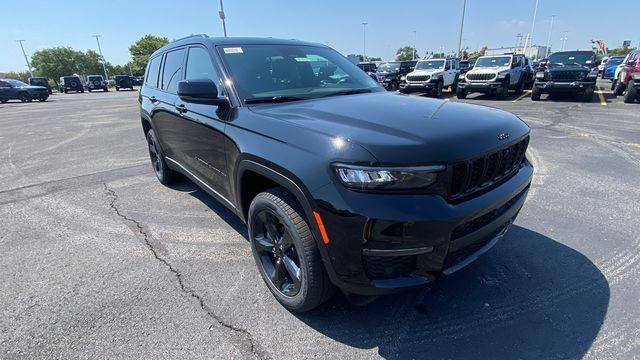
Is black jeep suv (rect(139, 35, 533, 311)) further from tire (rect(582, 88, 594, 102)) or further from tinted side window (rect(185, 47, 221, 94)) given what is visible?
tire (rect(582, 88, 594, 102))

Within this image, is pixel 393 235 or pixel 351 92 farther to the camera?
pixel 351 92

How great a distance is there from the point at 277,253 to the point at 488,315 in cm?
149

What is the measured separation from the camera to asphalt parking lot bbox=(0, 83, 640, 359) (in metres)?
2.21

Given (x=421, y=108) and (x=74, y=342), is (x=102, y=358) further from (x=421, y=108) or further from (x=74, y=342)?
(x=421, y=108)

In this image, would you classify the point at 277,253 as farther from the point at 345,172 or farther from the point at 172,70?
the point at 172,70

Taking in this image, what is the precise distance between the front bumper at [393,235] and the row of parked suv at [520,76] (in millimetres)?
12489

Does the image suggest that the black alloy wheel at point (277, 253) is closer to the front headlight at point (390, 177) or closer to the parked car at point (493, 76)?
the front headlight at point (390, 177)

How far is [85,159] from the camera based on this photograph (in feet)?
23.4

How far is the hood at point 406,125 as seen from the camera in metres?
1.85

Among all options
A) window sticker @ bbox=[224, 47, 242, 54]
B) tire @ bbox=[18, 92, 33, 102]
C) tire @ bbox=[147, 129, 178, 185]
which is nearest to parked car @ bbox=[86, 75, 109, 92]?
tire @ bbox=[18, 92, 33, 102]

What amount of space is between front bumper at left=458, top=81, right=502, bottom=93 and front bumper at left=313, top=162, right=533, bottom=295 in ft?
51.2

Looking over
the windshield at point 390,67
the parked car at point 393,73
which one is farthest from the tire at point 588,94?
the windshield at point 390,67

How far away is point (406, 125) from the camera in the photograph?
207 cm

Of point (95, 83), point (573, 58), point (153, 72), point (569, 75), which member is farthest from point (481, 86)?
point (95, 83)
